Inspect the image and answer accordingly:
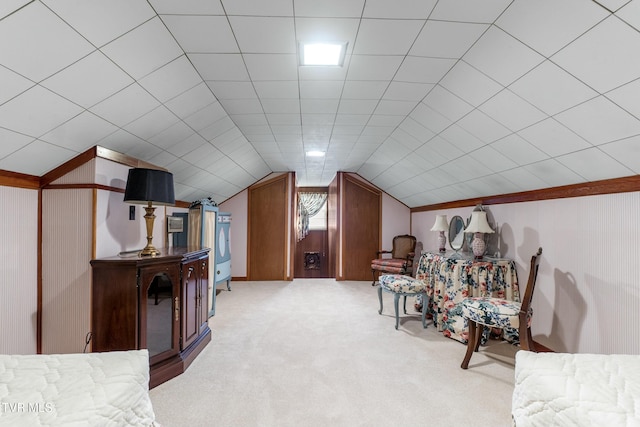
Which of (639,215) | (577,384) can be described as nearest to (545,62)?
(639,215)

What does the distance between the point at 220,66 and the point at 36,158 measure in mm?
1383

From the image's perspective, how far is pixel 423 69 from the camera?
222cm

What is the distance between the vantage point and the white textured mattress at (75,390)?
0.74 m

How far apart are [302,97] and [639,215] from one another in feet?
8.53

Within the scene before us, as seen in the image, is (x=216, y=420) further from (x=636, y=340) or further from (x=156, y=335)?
(x=636, y=340)

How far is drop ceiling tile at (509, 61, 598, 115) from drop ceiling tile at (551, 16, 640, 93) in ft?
0.16

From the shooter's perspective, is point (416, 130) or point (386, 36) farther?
point (416, 130)

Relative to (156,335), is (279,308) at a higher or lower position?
lower

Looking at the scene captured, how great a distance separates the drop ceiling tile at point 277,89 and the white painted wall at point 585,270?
2513 millimetres

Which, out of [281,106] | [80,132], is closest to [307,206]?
[281,106]

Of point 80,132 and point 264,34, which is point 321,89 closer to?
point 264,34

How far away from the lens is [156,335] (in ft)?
7.69

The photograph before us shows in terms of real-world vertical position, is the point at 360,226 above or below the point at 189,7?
below

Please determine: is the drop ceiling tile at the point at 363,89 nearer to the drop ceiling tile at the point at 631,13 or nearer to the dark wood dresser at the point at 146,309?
the drop ceiling tile at the point at 631,13
